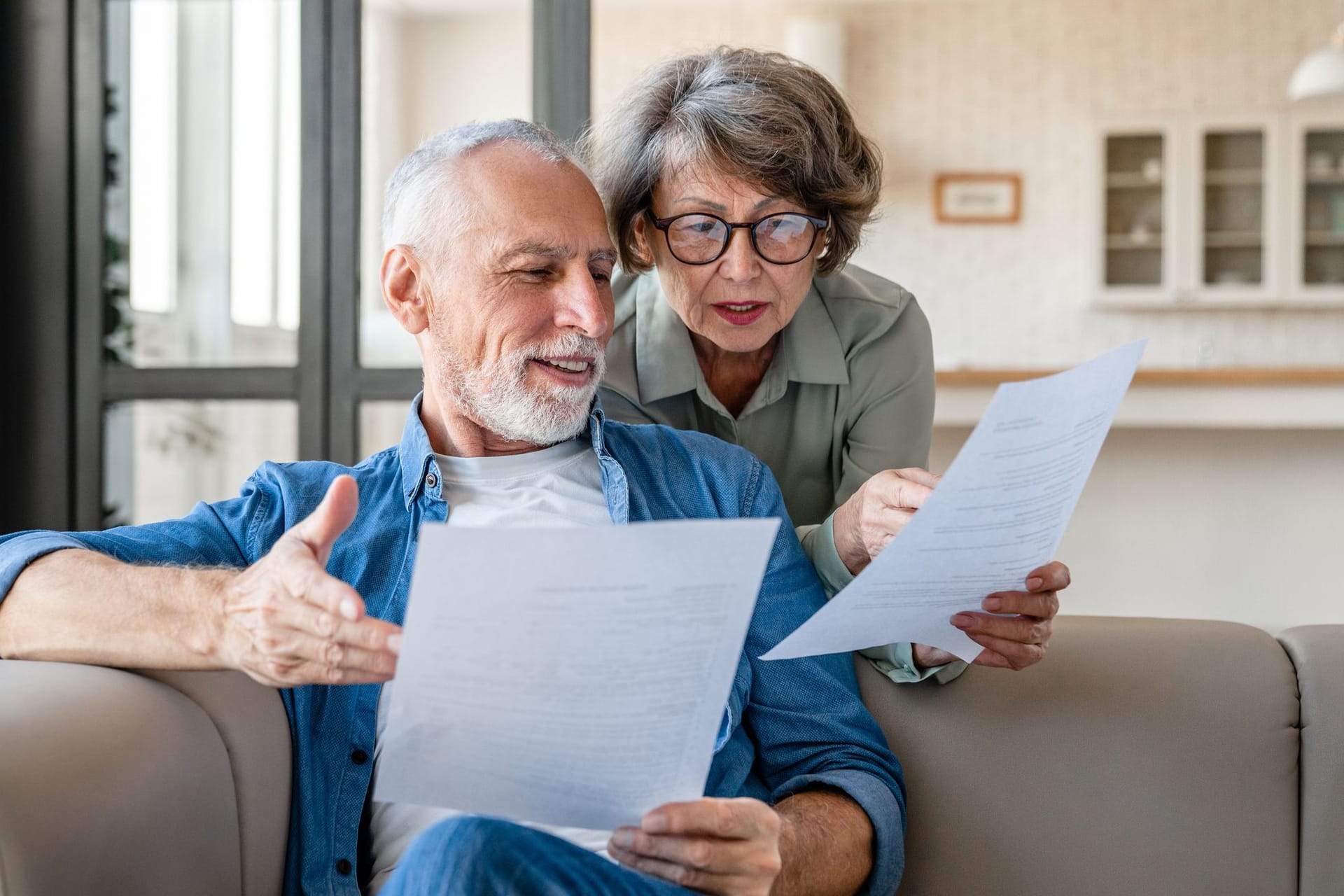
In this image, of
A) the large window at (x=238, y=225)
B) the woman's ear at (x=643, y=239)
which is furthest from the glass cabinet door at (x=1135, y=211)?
the woman's ear at (x=643, y=239)

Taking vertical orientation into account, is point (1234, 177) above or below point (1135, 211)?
above

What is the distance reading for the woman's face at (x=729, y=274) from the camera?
4.80 ft

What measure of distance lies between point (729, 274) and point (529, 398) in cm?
32

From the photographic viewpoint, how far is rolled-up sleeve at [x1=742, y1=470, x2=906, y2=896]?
118cm

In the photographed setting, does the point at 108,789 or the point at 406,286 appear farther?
the point at 406,286

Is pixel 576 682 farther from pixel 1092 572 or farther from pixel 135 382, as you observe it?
pixel 1092 572

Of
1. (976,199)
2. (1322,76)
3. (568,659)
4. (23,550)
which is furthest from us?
(976,199)

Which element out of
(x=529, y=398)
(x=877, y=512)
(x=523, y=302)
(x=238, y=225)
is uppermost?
(x=238, y=225)

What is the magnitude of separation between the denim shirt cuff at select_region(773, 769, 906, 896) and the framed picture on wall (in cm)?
566

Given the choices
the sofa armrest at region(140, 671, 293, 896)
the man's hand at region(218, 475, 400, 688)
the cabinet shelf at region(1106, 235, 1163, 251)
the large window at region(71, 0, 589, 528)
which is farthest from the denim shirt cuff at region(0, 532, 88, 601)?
the cabinet shelf at region(1106, 235, 1163, 251)

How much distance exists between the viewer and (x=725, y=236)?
4.83 feet

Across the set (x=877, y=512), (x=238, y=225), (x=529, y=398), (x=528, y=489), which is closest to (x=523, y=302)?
(x=529, y=398)

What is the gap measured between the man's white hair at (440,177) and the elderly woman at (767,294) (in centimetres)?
18

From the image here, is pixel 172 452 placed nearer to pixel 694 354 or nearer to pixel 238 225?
pixel 238 225
